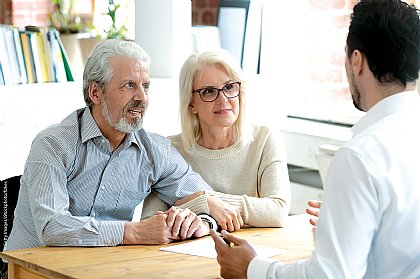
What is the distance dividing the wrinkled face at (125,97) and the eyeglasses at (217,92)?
34 cm

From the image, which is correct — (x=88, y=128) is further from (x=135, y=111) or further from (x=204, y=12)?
(x=204, y=12)

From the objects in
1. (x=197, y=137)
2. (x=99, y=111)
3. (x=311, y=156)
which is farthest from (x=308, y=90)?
(x=99, y=111)

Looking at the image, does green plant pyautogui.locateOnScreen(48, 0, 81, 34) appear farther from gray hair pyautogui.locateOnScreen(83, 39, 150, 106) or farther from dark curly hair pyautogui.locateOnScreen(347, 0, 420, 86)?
dark curly hair pyautogui.locateOnScreen(347, 0, 420, 86)

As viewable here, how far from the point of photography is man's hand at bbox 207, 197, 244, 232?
9.83 ft

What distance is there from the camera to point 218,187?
3.38m

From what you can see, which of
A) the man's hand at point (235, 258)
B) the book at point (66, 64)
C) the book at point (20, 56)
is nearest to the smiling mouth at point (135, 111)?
the man's hand at point (235, 258)

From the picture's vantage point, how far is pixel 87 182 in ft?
9.83

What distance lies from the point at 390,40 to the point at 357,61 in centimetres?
9

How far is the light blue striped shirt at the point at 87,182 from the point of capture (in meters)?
2.76

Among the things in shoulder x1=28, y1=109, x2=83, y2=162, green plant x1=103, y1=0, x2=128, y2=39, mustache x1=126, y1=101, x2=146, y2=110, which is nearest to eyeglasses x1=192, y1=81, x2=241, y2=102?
mustache x1=126, y1=101, x2=146, y2=110

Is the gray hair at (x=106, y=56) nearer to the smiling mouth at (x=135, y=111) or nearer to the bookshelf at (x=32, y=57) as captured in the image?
the smiling mouth at (x=135, y=111)

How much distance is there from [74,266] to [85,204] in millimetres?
569

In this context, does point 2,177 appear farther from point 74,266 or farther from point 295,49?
point 295,49

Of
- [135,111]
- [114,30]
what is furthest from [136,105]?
[114,30]
